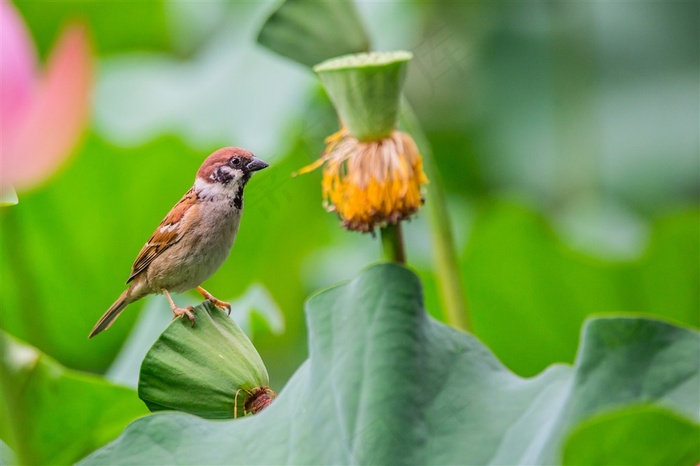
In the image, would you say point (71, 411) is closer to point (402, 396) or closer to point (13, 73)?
point (402, 396)

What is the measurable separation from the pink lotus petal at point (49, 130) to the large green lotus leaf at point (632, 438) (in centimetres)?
34

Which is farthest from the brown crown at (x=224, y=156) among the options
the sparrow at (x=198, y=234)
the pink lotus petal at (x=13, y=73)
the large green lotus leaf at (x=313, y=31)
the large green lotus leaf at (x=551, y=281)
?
the large green lotus leaf at (x=551, y=281)

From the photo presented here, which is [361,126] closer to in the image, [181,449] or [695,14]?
[181,449]

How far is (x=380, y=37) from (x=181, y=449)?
2088 millimetres

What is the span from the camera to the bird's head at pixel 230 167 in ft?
1.65

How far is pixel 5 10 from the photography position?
16.3 inches

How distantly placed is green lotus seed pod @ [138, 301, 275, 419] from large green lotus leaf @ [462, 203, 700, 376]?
3.38ft

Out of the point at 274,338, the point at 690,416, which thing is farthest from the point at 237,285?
the point at 690,416

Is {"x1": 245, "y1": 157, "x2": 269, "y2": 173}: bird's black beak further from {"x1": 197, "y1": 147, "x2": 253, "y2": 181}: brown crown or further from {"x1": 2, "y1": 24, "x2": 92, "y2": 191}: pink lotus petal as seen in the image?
{"x1": 2, "y1": 24, "x2": 92, "y2": 191}: pink lotus petal

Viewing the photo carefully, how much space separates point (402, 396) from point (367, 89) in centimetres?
21

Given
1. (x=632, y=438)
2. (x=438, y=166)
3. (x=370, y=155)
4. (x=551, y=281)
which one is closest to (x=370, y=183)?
(x=370, y=155)

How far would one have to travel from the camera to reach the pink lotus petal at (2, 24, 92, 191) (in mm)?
377

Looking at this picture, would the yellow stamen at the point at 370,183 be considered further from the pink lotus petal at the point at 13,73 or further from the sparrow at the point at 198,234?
the pink lotus petal at the point at 13,73

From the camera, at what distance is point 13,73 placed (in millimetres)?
399
